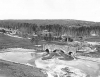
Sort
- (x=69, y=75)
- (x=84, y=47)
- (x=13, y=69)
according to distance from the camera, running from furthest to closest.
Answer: (x=84, y=47)
(x=13, y=69)
(x=69, y=75)

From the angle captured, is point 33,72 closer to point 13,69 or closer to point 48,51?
point 13,69

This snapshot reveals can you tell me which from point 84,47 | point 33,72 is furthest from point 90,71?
point 84,47

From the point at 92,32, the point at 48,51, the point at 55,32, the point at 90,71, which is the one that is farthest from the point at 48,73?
the point at 92,32

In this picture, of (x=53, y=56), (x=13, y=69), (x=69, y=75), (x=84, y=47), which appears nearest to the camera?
(x=69, y=75)

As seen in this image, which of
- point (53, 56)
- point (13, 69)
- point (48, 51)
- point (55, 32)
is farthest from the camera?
point (55, 32)

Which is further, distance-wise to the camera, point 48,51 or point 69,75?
point 48,51

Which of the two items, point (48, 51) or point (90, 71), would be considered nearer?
point (90, 71)

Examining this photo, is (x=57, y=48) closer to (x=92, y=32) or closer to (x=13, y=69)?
(x=13, y=69)

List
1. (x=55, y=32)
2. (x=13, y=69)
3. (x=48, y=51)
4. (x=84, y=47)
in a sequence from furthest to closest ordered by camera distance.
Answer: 1. (x=55, y=32)
2. (x=84, y=47)
3. (x=48, y=51)
4. (x=13, y=69)

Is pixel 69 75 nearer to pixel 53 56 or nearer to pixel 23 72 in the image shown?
pixel 23 72
